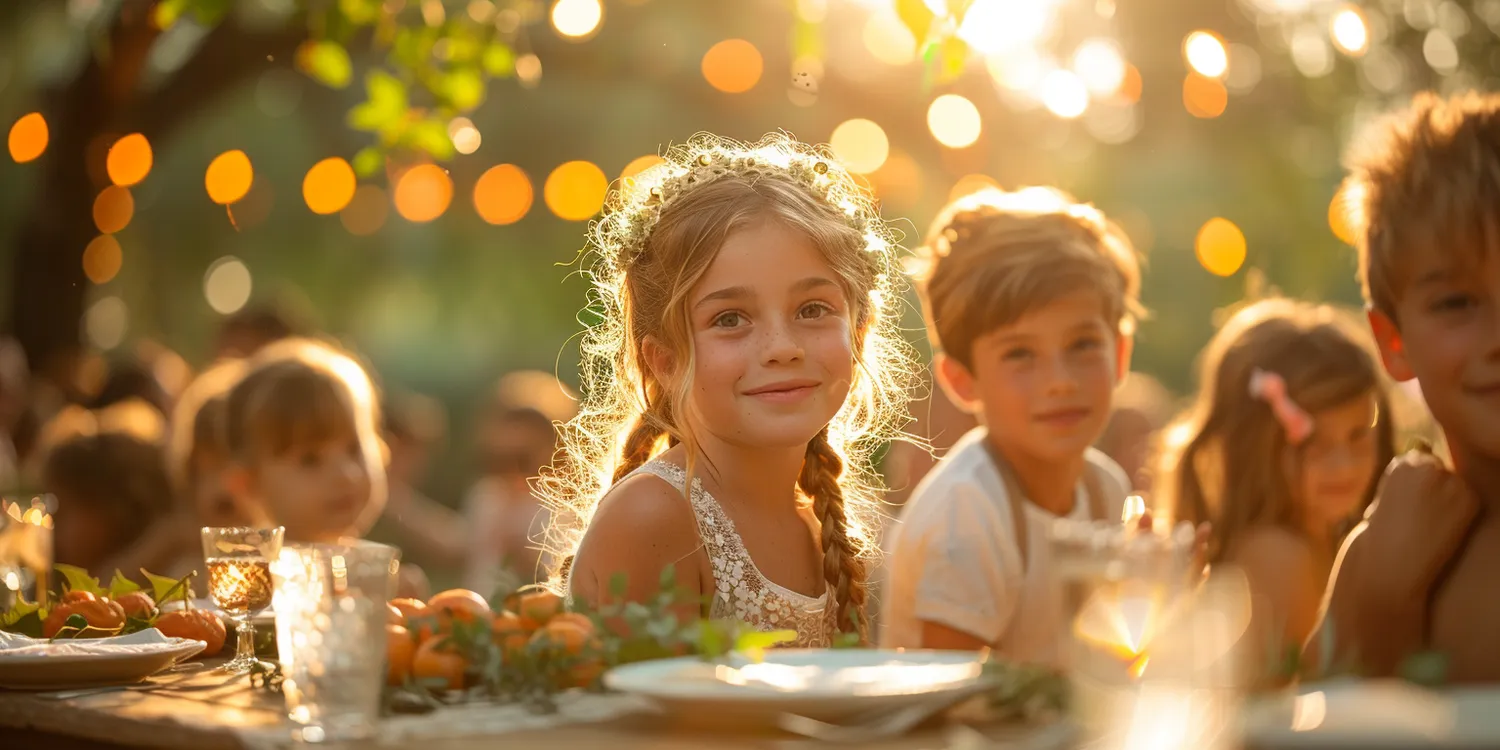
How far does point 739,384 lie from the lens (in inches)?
120

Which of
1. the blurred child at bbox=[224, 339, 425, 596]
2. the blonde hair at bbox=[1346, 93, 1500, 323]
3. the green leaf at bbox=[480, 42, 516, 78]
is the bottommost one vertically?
the blurred child at bbox=[224, 339, 425, 596]

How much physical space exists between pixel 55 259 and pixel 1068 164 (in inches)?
239

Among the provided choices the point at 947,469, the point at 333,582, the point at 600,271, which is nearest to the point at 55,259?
the point at 600,271

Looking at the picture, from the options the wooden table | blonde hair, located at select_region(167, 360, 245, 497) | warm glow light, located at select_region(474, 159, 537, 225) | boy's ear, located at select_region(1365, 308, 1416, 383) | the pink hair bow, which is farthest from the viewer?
warm glow light, located at select_region(474, 159, 537, 225)

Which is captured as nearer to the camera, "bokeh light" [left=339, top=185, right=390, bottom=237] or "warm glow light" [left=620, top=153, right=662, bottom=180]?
"warm glow light" [left=620, top=153, right=662, bottom=180]

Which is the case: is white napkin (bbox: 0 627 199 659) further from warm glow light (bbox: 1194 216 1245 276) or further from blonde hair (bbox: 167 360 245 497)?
warm glow light (bbox: 1194 216 1245 276)

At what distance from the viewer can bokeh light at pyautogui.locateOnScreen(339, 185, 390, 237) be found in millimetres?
15766

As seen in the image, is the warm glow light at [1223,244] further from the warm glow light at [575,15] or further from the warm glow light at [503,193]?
the warm glow light at [503,193]

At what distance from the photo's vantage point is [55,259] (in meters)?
6.58

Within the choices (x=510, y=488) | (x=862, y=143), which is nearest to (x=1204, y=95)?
(x=862, y=143)

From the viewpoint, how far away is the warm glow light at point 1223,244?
29.7 feet

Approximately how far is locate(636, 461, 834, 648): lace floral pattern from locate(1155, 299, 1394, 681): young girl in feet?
5.21

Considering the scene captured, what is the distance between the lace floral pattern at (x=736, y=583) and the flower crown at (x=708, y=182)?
556 mm

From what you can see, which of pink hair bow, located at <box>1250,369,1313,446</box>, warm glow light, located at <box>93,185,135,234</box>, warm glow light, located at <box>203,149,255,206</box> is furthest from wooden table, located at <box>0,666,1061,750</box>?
warm glow light, located at <box>93,185,135,234</box>
